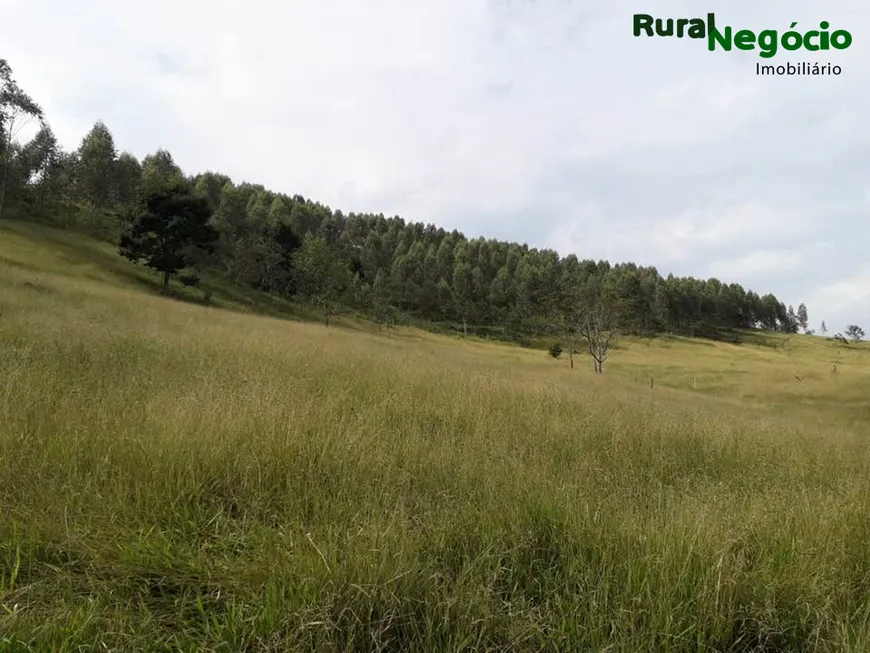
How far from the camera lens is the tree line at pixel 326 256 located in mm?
42938

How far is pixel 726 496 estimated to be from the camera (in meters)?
3.81

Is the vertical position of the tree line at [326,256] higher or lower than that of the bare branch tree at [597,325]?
higher

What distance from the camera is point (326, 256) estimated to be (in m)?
55.4

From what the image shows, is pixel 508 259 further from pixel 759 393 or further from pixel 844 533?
pixel 844 533

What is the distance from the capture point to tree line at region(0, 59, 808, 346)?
42.9 m

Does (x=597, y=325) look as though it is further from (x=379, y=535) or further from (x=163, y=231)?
(x=379, y=535)

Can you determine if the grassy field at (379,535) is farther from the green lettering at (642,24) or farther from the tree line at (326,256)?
the tree line at (326,256)

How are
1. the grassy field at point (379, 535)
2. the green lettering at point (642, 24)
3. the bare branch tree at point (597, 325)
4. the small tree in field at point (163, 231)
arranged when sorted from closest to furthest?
the grassy field at point (379, 535)
the green lettering at point (642, 24)
the small tree in field at point (163, 231)
the bare branch tree at point (597, 325)

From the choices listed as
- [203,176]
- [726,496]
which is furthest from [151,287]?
[203,176]

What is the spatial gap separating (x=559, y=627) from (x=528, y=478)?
145 centimetres

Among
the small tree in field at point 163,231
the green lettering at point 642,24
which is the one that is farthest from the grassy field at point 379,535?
the small tree in field at point 163,231

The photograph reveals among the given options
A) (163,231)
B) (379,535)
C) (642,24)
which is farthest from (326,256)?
(379,535)

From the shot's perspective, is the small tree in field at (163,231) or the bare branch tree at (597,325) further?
the bare branch tree at (597,325)

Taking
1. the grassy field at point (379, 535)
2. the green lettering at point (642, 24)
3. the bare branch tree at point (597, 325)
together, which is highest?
the green lettering at point (642, 24)
